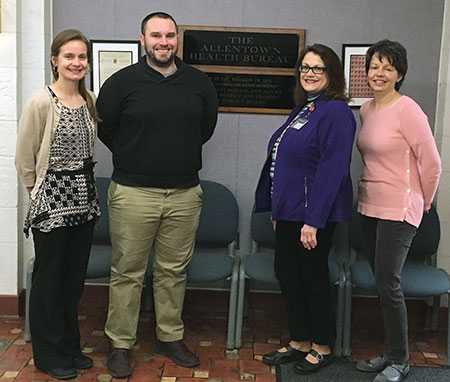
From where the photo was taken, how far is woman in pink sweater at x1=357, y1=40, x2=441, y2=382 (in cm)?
288

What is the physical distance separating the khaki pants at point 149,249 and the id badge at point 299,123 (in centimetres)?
58

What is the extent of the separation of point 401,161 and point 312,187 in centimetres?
41

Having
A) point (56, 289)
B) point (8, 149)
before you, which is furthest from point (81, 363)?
point (8, 149)

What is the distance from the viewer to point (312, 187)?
2936mm

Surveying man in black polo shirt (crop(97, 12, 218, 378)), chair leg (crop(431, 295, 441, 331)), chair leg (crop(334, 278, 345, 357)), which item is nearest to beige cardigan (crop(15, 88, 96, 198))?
man in black polo shirt (crop(97, 12, 218, 378))

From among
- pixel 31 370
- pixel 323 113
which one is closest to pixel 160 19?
pixel 323 113

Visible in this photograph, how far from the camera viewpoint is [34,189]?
2.90m

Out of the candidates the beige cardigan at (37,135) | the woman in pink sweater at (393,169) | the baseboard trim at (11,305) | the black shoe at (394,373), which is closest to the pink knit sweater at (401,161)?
the woman in pink sweater at (393,169)

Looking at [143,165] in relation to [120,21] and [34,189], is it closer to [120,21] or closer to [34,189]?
[34,189]

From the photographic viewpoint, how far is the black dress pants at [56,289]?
293cm

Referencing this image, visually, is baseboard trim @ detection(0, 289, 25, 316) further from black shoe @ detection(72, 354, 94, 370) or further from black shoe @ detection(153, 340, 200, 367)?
black shoe @ detection(153, 340, 200, 367)

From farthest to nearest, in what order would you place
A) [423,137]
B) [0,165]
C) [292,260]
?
[0,165] < [292,260] < [423,137]

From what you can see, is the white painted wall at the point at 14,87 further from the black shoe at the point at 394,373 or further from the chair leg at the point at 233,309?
the black shoe at the point at 394,373

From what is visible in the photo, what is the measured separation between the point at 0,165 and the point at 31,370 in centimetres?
117
